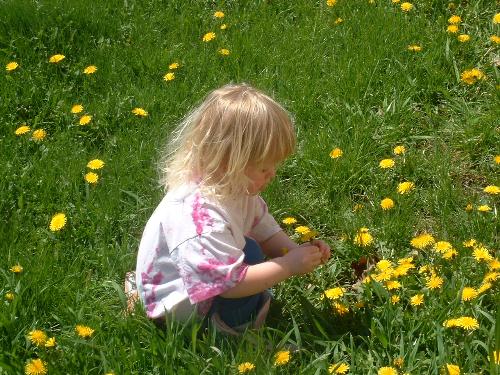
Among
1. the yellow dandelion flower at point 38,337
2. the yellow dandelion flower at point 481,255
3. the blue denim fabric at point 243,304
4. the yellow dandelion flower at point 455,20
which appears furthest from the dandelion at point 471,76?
the yellow dandelion flower at point 38,337

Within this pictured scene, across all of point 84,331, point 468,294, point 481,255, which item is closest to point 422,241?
point 481,255

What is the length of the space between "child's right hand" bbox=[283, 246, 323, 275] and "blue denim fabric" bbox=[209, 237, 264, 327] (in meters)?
0.18

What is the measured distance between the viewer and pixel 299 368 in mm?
2482

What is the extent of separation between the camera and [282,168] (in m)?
3.54

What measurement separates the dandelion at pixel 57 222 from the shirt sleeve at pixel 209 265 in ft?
2.63

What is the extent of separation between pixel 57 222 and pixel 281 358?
1119 millimetres

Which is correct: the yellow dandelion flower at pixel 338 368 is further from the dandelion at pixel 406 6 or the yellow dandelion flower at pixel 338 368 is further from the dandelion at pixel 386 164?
the dandelion at pixel 406 6

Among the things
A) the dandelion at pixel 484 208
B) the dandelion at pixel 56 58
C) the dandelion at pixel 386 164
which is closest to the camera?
the dandelion at pixel 484 208

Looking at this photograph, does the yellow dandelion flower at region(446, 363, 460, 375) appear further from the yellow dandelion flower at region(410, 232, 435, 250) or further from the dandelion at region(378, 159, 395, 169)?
the dandelion at region(378, 159, 395, 169)

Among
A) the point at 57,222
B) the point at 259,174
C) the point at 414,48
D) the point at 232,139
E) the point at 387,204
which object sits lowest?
the point at 57,222

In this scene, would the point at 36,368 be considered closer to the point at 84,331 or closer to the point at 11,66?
the point at 84,331

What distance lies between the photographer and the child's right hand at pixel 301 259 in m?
2.63

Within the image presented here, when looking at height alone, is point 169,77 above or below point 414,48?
below

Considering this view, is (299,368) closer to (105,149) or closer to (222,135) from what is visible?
(222,135)
